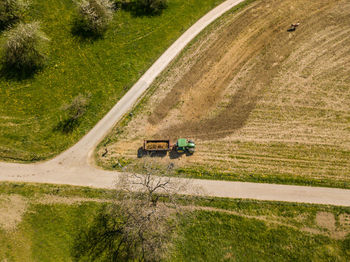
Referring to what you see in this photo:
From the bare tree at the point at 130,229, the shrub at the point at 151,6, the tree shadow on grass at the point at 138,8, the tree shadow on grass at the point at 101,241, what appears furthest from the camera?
the tree shadow on grass at the point at 138,8

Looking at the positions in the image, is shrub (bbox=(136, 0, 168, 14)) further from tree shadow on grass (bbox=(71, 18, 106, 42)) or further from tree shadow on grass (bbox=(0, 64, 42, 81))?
tree shadow on grass (bbox=(0, 64, 42, 81))

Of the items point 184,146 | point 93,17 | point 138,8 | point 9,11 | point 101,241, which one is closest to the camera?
point 101,241

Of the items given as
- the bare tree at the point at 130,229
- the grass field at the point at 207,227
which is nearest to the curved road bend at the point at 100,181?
the grass field at the point at 207,227

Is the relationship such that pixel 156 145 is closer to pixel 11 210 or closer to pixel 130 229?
pixel 130 229

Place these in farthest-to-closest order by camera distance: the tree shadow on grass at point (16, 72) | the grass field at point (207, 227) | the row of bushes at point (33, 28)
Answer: the tree shadow on grass at point (16, 72), the row of bushes at point (33, 28), the grass field at point (207, 227)

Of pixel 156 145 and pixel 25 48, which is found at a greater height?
pixel 25 48

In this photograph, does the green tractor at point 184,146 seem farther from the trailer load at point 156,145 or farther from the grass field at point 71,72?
the grass field at point 71,72

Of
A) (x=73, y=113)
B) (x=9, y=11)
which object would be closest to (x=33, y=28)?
(x=9, y=11)
